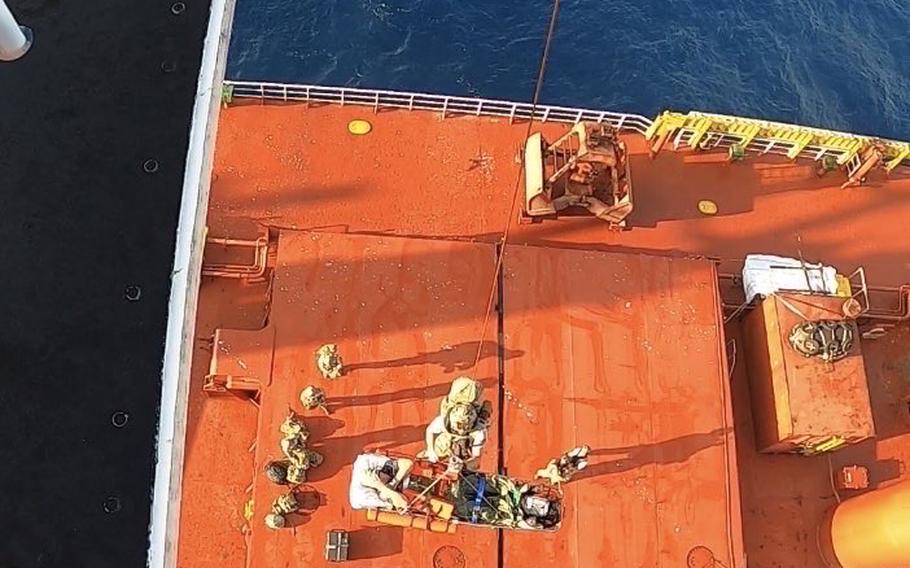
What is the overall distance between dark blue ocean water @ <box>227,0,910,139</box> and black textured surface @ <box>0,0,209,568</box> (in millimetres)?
12527

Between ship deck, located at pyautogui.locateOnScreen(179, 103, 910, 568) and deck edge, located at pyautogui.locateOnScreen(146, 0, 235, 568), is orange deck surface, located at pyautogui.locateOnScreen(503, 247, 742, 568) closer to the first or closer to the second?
ship deck, located at pyautogui.locateOnScreen(179, 103, 910, 568)

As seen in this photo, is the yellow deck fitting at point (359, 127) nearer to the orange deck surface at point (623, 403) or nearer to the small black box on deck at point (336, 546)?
the orange deck surface at point (623, 403)

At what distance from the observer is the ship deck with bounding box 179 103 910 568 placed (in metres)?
14.3

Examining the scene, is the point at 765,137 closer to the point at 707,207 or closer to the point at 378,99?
the point at 707,207

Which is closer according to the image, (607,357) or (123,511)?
(123,511)

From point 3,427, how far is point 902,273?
15.9 meters

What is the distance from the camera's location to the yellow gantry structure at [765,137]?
17938mm

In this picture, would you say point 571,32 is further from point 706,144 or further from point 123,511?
point 123,511

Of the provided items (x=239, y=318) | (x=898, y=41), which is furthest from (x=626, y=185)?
(x=898, y=41)

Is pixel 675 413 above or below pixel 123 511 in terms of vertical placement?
above

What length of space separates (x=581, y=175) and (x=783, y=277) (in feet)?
13.2

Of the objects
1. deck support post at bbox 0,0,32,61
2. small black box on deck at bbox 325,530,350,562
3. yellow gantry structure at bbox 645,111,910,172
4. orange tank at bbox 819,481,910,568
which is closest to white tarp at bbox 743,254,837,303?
yellow gantry structure at bbox 645,111,910,172

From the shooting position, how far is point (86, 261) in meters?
11.0

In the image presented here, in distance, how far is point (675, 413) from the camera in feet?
49.4
